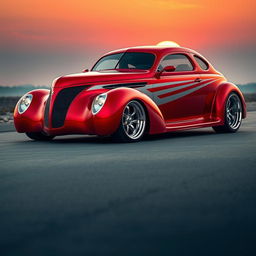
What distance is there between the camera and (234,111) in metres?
13.9

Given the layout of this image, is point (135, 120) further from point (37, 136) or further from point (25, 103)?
point (25, 103)

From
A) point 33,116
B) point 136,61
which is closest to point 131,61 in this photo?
point 136,61

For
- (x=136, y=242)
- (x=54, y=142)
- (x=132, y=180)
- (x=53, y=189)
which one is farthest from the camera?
(x=54, y=142)

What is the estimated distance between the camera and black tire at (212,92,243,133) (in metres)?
13.5

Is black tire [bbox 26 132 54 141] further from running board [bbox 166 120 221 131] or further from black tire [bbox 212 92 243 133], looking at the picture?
black tire [bbox 212 92 243 133]

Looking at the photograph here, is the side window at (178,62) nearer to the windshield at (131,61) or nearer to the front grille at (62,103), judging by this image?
the windshield at (131,61)

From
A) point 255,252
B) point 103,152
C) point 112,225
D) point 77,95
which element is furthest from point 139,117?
point 255,252

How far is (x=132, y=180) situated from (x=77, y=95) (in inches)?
193

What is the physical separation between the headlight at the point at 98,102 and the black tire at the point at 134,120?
495mm

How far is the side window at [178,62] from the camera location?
506 inches

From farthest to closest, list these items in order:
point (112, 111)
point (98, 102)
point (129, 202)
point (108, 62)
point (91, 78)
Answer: point (108, 62) < point (91, 78) < point (98, 102) < point (112, 111) < point (129, 202)

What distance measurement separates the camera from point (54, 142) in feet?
39.2

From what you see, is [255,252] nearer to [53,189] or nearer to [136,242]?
[136,242]

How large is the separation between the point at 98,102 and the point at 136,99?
779 mm
